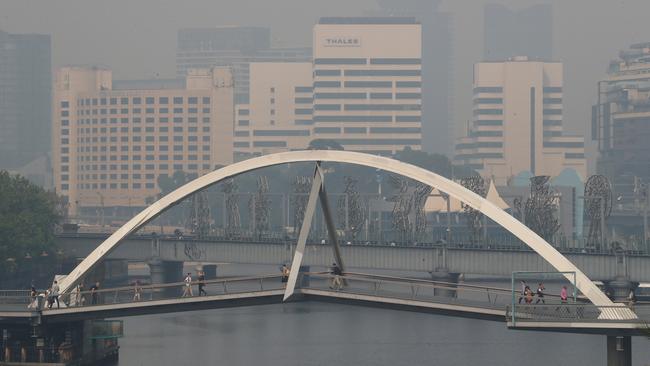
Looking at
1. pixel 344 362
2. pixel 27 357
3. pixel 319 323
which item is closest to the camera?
pixel 27 357

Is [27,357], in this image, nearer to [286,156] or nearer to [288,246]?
[286,156]

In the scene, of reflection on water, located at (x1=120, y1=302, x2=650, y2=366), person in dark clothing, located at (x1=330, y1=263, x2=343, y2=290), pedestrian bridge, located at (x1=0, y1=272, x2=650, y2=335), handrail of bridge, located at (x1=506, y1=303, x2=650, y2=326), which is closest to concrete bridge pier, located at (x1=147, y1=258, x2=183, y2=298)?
reflection on water, located at (x1=120, y1=302, x2=650, y2=366)

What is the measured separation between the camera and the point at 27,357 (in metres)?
90.8

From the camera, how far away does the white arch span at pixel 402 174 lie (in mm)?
73750

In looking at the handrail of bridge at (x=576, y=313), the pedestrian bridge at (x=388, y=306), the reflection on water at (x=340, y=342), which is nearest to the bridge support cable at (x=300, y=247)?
the pedestrian bridge at (x=388, y=306)

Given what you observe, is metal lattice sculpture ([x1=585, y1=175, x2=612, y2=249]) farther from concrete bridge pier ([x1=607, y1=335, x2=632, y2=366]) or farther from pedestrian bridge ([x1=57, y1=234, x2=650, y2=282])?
concrete bridge pier ([x1=607, y1=335, x2=632, y2=366])

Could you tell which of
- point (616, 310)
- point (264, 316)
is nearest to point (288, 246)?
point (264, 316)

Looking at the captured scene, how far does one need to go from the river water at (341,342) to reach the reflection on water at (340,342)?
7 centimetres

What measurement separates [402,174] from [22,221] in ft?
317

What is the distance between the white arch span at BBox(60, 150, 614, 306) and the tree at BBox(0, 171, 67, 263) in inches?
2958

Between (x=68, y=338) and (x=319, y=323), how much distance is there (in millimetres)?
40505

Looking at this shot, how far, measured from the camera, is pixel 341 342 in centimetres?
11319

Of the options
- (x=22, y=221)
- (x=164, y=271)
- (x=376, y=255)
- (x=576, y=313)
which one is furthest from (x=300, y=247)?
(x=164, y=271)

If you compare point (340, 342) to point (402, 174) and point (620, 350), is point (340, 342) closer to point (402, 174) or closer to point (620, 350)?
point (402, 174)
